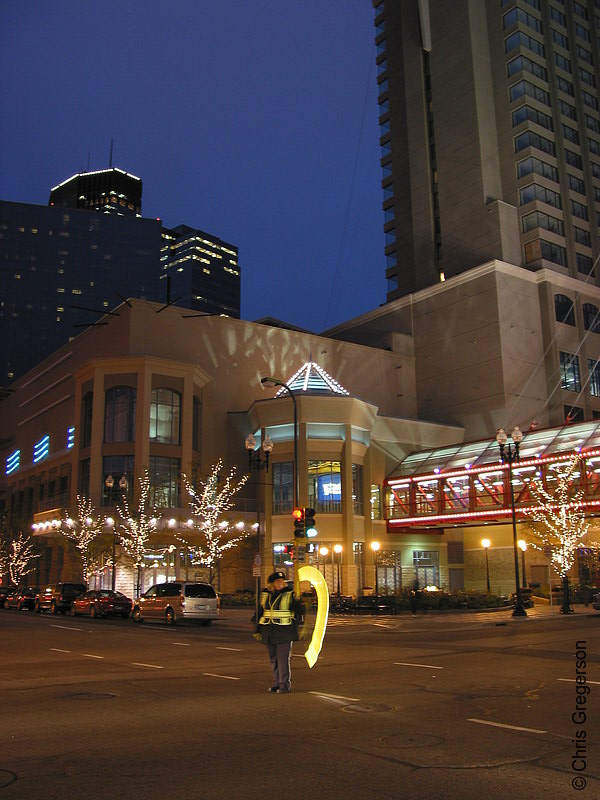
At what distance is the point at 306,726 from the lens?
29.8 ft

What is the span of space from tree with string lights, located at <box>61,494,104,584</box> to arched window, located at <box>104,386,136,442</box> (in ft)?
16.3

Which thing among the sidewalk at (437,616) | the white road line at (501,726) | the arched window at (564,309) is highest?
the arched window at (564,309)

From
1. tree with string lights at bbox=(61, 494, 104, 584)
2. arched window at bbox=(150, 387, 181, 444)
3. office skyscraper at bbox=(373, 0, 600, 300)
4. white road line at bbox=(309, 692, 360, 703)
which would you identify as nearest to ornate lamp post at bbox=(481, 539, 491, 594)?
arched window at bbox=(150, 387, 181, 444)

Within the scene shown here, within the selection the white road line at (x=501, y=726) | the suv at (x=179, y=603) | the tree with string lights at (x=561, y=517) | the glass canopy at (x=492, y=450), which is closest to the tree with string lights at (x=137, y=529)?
the suv at (x=179, y=603)

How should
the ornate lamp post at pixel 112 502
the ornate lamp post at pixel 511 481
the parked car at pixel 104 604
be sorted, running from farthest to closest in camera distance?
1. the ornate lamp post at pixel 112 502
2. the parked car at pixel 104 604
3. the ornate lamp post at pixel 511 481

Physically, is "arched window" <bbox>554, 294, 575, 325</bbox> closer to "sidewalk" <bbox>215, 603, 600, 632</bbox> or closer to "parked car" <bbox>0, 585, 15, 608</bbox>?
"sidewalk" <bbox>215, 603, 600, 632</bbox>

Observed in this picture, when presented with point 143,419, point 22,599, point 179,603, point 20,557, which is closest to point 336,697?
point 179,603

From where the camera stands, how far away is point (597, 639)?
20750 mm

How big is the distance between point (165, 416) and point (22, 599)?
570 inches

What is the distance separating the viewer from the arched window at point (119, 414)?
2026 inches

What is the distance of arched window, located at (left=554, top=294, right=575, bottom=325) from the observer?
67225 mm

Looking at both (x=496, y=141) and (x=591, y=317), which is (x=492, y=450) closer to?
(x=591, y=317)

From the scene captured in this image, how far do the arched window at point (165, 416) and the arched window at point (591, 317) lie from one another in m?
38.7

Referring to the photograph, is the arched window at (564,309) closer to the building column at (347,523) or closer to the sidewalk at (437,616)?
the building column at (347,523)
